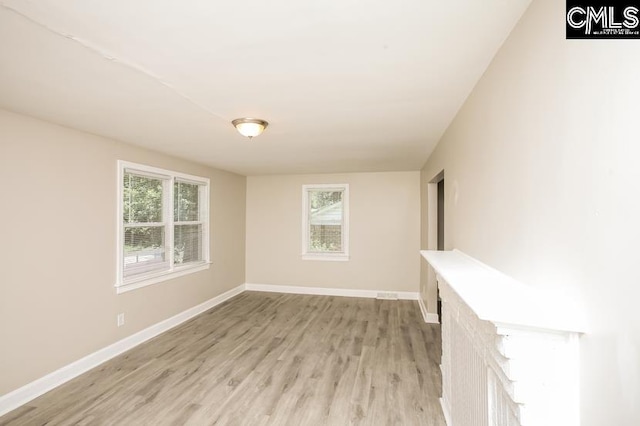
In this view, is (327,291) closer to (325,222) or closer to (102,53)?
(325,222)

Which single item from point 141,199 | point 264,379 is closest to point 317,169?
point 141,199

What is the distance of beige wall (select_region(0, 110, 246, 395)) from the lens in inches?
100

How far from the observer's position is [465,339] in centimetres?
175

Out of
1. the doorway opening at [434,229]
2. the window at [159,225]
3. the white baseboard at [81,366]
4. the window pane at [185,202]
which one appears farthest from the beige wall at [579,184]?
the window pane at [185,202]

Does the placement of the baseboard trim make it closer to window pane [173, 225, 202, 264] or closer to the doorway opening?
the doorway opening

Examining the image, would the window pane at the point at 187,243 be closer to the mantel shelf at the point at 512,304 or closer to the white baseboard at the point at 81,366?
the white baseboard at the point at 81,366

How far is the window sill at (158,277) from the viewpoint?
3.61 metres

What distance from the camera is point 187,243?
485 cm

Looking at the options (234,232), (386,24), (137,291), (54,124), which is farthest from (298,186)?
(386,24)

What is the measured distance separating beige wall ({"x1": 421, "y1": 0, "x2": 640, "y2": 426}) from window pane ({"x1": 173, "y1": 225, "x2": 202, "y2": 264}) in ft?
14.0

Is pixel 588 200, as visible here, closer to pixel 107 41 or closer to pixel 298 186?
pixel 107 41

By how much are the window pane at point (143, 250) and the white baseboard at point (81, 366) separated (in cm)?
76

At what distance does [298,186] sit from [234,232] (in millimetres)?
1562

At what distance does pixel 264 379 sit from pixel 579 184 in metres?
2.95
